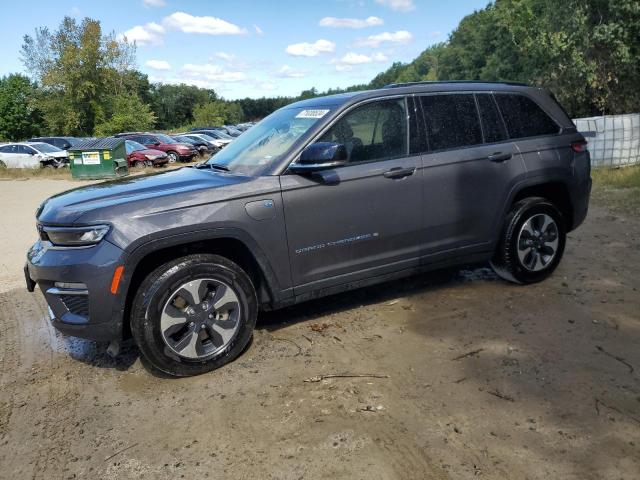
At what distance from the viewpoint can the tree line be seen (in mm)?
15375

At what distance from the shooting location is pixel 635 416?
9.11 ft

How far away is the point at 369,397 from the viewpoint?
310 cm

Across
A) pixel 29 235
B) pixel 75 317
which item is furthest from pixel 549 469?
pixel 29 235

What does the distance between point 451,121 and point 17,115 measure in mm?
57259

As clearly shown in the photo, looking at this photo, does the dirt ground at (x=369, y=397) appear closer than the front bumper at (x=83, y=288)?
Yes

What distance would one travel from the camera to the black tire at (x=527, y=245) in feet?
15.2

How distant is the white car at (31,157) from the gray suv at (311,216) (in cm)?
2153

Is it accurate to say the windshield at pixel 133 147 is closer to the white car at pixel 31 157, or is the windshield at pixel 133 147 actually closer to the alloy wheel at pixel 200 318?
the white car at pixel 31 157

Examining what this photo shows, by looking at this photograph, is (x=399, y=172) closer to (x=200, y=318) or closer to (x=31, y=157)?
(x=200, y=318)

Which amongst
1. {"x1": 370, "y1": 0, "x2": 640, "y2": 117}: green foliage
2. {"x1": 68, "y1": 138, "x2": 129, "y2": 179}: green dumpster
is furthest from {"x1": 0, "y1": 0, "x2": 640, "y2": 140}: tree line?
{"x1": 68, "y1": 138, "x2": 129, "y2": 179}: green dumpster

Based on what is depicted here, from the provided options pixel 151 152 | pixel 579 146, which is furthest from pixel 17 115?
pixel 579 146

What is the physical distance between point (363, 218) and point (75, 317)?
6.70 ft

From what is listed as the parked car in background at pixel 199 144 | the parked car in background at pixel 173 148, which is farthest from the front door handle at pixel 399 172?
the parked car in background at pixel 199 144

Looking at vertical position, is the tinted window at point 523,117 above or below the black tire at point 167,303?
above
